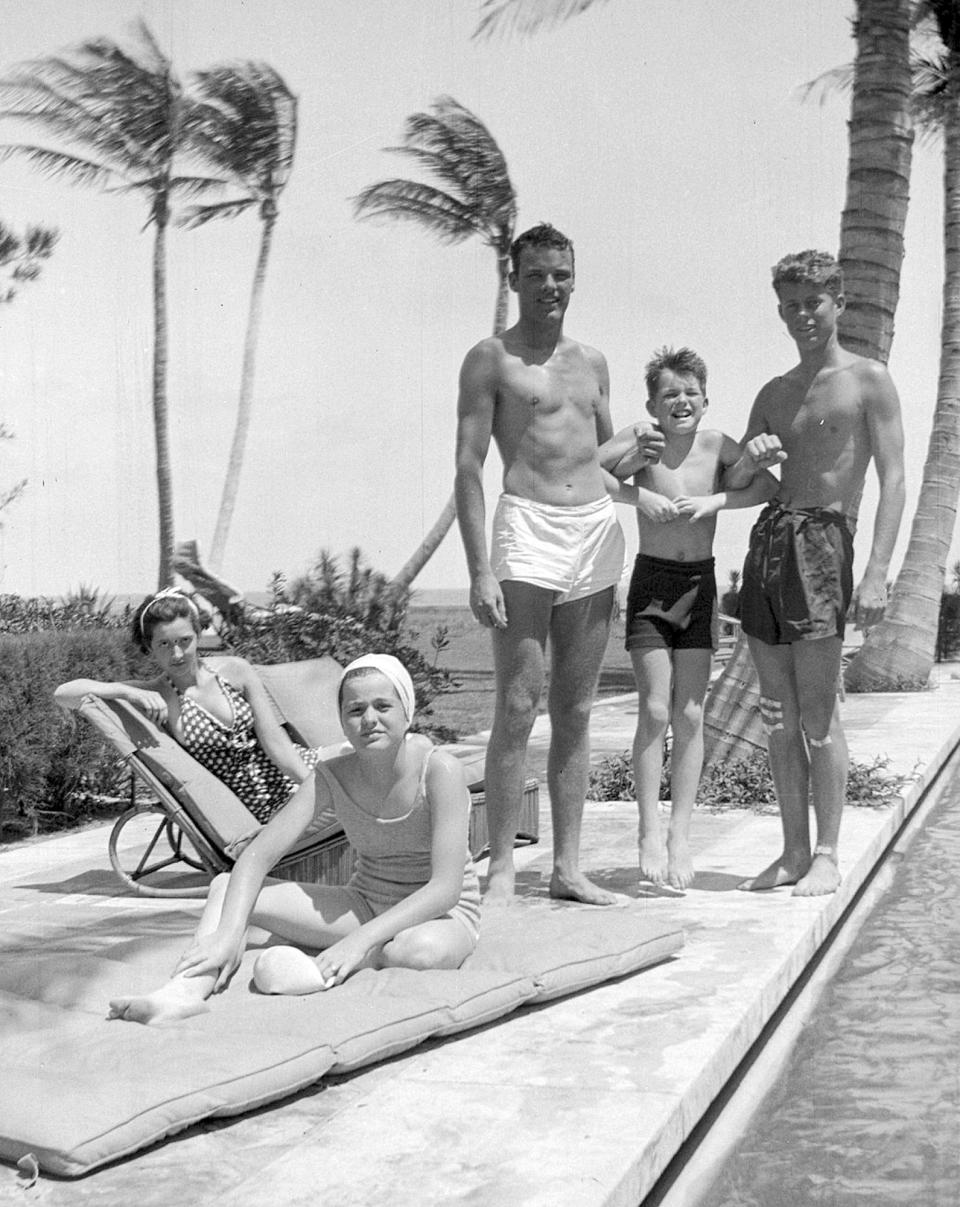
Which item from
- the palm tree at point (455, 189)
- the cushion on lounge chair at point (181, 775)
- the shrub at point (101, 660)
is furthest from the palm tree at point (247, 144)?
the cushion on lounge chair at point (181, 775)

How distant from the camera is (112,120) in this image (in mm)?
30812

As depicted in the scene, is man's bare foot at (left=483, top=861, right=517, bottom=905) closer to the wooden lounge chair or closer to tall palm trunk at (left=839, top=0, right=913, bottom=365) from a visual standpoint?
the wooden lounge chair

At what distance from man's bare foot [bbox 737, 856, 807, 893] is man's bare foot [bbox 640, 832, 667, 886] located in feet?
0.97

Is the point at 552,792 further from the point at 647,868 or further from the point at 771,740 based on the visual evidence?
the point at 771,740

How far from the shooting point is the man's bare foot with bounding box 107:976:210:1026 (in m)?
3.66

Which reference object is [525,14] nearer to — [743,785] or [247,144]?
[743,785]

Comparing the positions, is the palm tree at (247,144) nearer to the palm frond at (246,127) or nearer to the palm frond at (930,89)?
the palm frond at (246,127)

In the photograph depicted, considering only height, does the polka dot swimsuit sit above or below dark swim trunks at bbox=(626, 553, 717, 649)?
below

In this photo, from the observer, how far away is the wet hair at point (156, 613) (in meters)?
5.70

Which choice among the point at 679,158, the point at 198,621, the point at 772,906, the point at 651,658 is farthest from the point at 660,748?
the point at 679,158

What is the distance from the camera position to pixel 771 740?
5.65m

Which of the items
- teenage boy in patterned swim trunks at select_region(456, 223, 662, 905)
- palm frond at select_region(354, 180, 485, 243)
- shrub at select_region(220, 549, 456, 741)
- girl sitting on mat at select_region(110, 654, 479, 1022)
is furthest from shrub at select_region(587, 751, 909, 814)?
palm frond at select_region(354, 180, 485, 243)

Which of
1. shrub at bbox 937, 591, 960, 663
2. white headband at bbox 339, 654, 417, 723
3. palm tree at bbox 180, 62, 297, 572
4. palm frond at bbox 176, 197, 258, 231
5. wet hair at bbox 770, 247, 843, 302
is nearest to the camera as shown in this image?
white headband at bbox 339, 654, 417, 723

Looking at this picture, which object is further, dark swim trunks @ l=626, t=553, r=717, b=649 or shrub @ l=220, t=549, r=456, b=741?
shrub @ l=220, t=549, r=456, b=741
